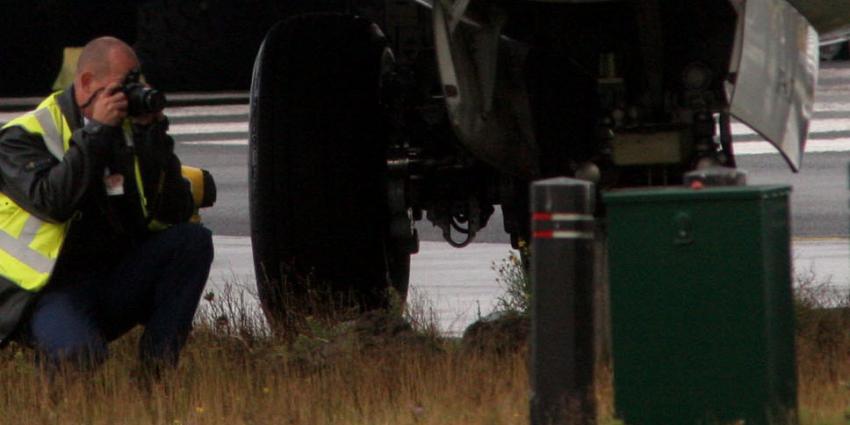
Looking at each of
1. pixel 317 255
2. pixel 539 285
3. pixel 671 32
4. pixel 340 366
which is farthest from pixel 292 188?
pixel 539 285

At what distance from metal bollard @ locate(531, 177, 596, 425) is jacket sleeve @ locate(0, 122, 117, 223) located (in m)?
1.57

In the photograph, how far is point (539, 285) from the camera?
4.68 m

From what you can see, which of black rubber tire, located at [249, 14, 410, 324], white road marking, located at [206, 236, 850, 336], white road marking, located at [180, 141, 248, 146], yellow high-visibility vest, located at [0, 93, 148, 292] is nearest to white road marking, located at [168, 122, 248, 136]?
white road marking, located at [180, 141, 248, 146]

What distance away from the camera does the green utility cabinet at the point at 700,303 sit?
451 cm

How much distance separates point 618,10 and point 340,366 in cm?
138

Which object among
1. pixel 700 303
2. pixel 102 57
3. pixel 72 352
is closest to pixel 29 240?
pixel 72 352

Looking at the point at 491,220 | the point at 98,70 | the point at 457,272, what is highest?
the point at 98,70

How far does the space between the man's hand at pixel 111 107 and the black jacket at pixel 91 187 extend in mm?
37

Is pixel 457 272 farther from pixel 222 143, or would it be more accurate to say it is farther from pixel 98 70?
pixel 222 143

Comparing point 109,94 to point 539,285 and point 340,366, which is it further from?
point 539,285

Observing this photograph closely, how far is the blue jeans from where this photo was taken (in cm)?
591

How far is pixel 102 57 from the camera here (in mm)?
5934

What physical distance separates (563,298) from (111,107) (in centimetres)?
175

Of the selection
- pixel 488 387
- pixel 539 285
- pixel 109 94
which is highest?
pixel 109 94
